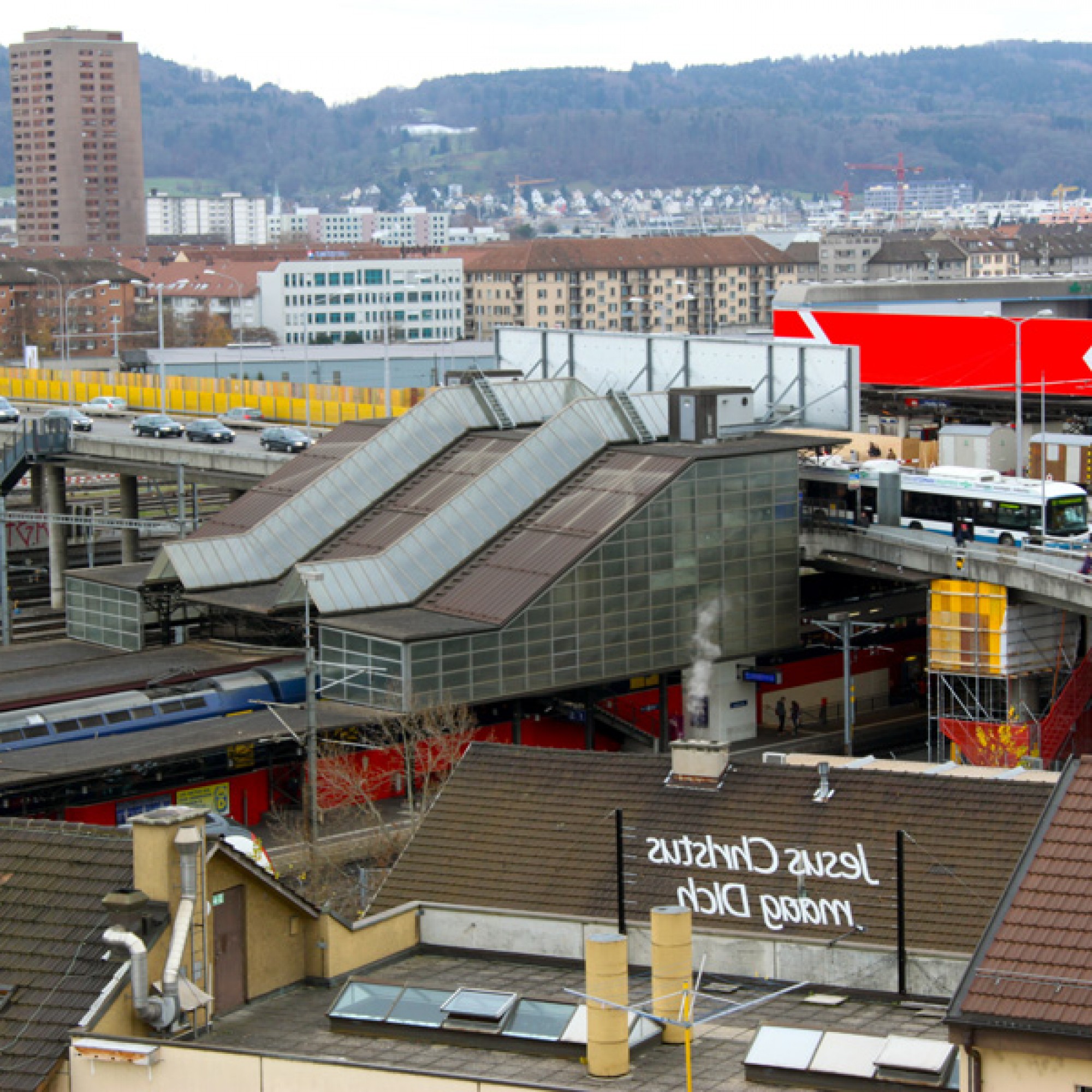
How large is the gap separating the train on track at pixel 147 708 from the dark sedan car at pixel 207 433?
1515 inches

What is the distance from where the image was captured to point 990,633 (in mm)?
67375

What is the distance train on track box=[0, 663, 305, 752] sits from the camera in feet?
200

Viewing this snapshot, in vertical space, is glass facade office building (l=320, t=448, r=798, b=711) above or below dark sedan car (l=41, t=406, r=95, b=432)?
below

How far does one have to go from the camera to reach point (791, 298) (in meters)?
131

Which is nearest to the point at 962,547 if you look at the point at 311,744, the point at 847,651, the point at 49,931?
the point at 847,651

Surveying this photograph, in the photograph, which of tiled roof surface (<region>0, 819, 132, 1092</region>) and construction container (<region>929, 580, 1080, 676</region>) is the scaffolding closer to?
construction container (<region>929, 580, 1080, 676</region>)

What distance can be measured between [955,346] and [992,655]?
44.7 metres

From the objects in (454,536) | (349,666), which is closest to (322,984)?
(349,666)

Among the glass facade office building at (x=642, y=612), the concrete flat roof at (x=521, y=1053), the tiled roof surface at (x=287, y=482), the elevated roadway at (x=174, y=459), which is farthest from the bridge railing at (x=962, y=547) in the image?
the concrete flat roof at (x=521, y=1053)

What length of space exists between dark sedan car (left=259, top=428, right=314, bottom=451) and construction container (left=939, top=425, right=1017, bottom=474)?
29.9 metres

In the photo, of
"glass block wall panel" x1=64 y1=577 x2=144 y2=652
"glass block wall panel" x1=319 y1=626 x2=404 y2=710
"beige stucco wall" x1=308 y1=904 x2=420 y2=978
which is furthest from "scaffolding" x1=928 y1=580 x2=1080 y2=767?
"beige stucco wall" x1=308 y1=904 x2=420 y2=978

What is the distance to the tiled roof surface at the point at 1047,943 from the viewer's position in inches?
810

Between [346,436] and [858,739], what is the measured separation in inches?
898

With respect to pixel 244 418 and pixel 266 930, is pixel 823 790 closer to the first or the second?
pixel 266 930
